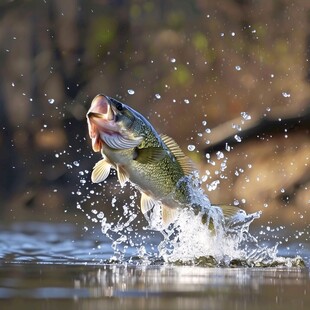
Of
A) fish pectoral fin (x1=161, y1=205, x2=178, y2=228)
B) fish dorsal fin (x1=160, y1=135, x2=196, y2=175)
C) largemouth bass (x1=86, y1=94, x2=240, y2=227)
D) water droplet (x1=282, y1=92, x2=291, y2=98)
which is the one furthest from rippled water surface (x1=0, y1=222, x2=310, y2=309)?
water droplet (x1=282, y1=92, x2=291, y2=98)

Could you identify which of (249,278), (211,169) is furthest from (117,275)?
(211,169)

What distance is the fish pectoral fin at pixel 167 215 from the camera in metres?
5.82

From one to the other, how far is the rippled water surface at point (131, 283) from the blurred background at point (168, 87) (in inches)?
226

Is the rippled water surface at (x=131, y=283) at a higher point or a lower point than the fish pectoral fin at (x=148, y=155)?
lower

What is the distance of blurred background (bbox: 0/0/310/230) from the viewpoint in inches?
518

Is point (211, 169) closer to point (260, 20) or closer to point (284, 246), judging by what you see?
point (260, 20)

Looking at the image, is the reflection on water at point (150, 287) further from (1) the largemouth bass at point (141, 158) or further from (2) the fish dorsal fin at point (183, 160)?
(2) the fish dorsal fin at point (183, 160)

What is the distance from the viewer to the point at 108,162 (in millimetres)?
5402

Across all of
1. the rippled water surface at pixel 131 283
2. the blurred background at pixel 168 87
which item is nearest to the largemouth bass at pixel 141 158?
the rippled water surface at pixel 131 283

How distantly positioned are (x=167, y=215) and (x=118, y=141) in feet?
2.13

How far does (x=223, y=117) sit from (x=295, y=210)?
3069 mm

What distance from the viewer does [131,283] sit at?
4.38 metres

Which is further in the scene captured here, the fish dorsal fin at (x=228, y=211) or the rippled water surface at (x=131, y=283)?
the fish dorsal fin at (x=228, y=211)

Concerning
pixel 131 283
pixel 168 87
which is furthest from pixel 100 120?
pixel 168 87
